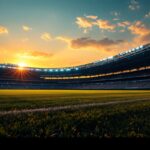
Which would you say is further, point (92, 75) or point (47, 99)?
point (92, 75)

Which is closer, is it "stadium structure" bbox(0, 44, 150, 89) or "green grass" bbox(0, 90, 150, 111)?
"green grass" bbox(0, 90, 150, 111)

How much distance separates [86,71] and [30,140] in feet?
361

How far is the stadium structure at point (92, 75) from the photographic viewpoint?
301 ft

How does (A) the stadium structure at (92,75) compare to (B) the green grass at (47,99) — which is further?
(A) the stadium structure at (92,75)

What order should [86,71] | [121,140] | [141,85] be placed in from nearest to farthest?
[121,140] → [141,85] → [86,71]

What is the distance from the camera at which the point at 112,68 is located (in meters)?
106

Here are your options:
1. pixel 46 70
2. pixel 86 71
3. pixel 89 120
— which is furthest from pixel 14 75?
pixel 89 120

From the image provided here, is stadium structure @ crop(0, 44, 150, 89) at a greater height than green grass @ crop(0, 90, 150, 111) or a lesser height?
greater

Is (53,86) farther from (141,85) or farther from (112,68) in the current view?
(141,85)

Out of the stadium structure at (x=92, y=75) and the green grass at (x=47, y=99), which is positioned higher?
the stadium structure at (x=92, y=75)

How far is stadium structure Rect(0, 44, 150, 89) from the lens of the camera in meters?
91.8

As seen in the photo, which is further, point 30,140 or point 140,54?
point 140,54

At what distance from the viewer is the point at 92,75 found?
4961 inches

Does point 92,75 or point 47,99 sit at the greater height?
point 92,75
